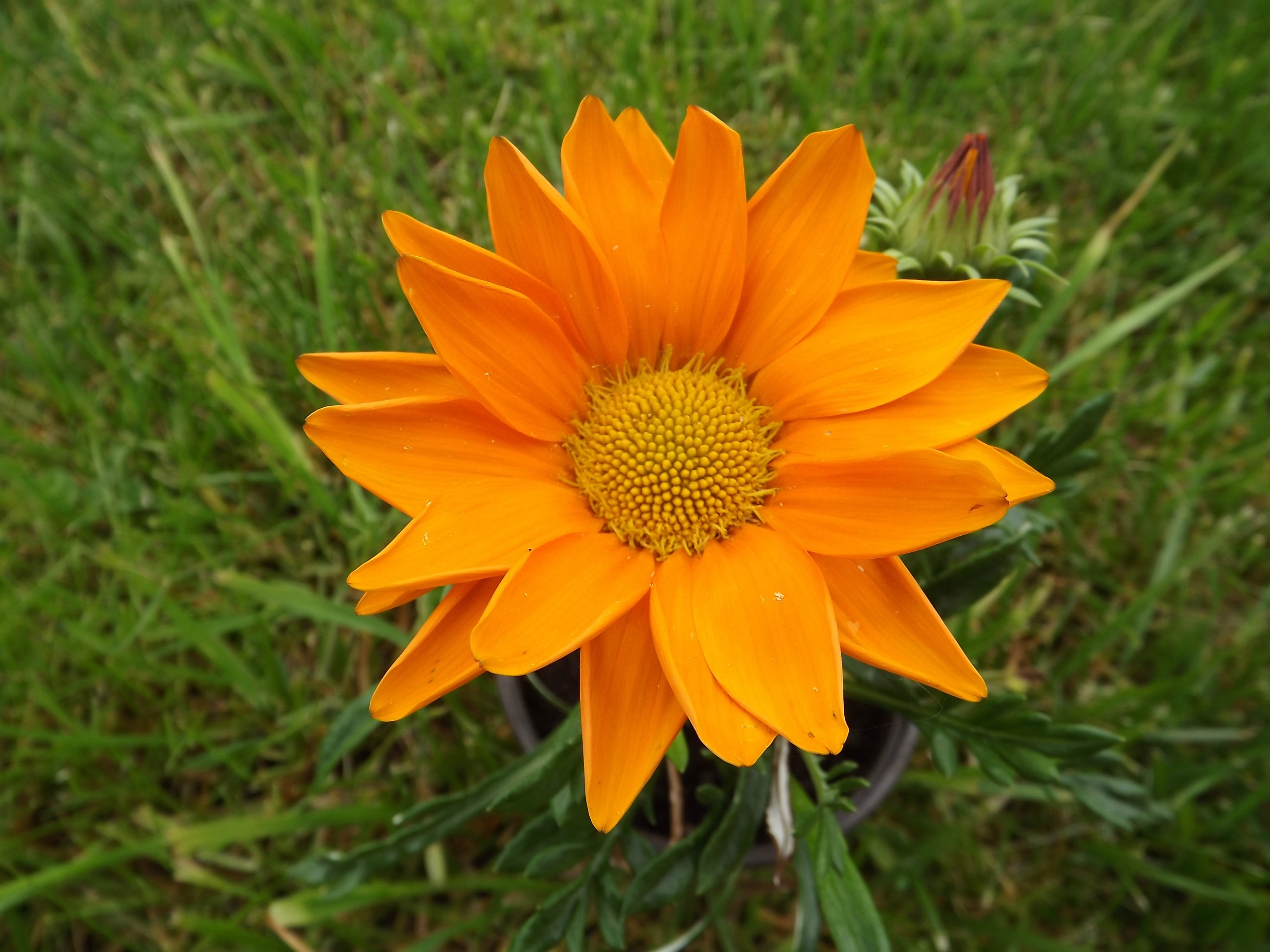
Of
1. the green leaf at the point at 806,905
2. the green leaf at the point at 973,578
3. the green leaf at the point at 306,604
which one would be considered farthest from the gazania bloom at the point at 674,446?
the green leaf at the point at 306,604

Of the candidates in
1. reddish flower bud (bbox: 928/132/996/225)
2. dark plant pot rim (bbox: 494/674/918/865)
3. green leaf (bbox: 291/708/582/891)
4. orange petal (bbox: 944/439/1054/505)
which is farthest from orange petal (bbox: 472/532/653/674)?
reddish flower bud (bbox: 928/132/996/225)

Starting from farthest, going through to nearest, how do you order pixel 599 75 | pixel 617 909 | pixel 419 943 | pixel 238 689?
pixel 599 75, pixel 238 689, pixel 419 943, pixel 617 909

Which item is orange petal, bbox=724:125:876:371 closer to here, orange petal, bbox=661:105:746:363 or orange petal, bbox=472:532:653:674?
orange petal, bbox=661:105:746:363

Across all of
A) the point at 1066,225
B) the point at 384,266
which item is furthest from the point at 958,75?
the point at 384,266

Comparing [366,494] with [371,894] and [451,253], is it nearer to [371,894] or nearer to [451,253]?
[371,894]

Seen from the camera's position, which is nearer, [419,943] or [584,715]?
[584,715]

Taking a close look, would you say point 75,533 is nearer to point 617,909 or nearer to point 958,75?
point 617,909

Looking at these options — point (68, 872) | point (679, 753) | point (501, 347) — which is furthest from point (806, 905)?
point (68, 872)
